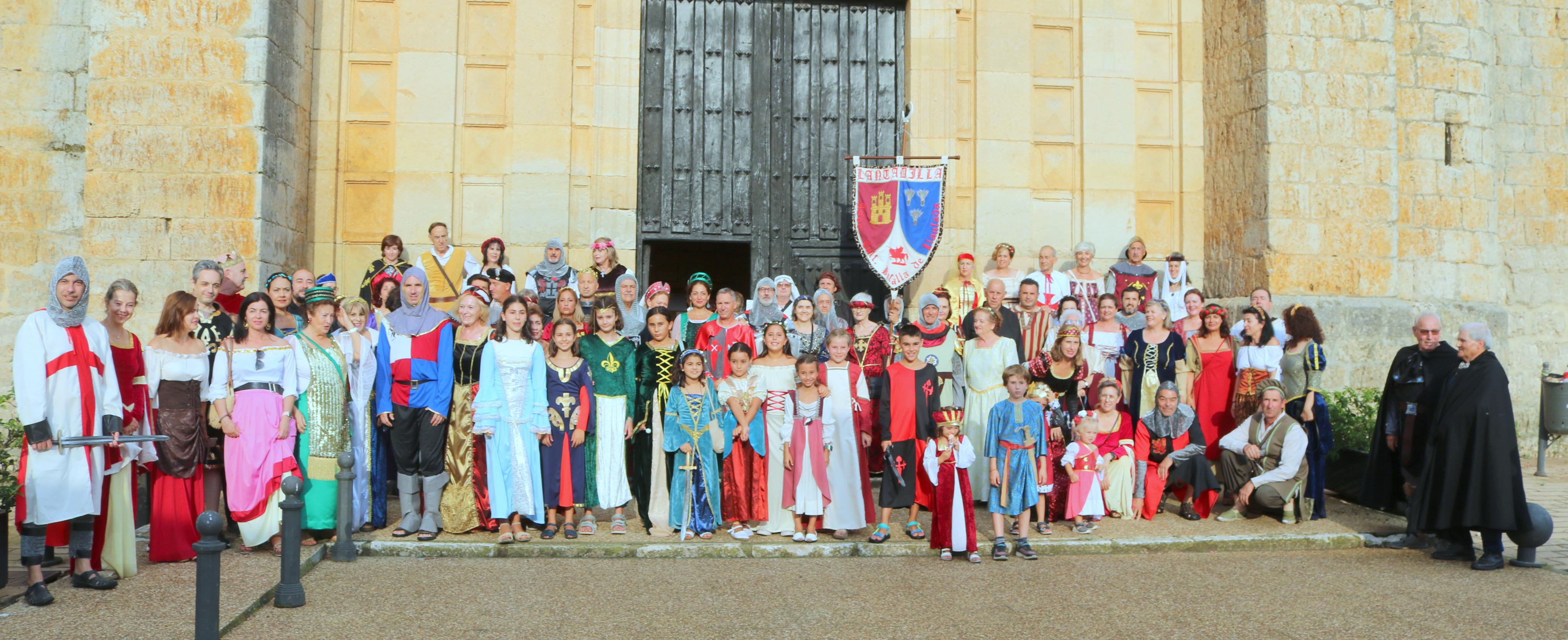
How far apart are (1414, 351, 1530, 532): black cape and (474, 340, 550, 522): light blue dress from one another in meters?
5.62

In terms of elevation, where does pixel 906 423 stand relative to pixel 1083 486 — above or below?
above

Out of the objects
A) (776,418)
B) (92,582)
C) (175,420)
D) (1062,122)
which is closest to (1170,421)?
(776,418)

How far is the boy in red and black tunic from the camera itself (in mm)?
7609

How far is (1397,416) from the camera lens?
7.89 metres

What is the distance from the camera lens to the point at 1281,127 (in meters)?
11.4

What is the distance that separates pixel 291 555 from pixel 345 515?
1.17m

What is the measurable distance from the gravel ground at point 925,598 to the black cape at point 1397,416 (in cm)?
90

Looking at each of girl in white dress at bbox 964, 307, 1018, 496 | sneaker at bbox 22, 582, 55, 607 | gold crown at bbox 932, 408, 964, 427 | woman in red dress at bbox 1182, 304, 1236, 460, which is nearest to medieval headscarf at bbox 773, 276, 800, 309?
girl in white dress at bbox 964, 307, 1018, 496

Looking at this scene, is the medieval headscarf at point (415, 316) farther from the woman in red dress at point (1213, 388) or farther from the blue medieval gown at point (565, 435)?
the woman in red dress at point (1213, 388)

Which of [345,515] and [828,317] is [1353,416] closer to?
[828,317]

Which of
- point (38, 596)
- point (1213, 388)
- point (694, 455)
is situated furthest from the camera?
point (1213, 388)

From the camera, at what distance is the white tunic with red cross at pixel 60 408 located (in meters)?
5.74

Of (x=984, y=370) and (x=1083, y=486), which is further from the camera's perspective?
(x=984, y=370)

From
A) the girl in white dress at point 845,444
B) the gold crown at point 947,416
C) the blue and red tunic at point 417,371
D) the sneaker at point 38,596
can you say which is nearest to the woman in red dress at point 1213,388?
the gold crown at point 947,416
